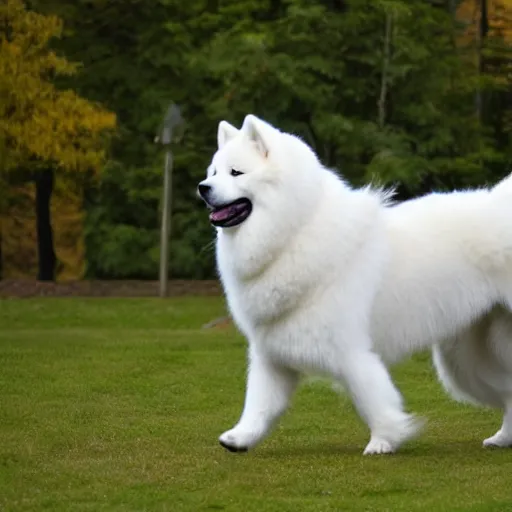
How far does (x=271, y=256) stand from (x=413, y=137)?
18.4 meters

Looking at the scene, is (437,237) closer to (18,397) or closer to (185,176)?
(18,397)

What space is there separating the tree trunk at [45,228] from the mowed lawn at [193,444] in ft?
44.3

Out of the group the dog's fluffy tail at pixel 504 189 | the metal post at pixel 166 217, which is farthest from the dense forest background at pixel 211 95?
the dog's fluffy tail at pixel 504 189

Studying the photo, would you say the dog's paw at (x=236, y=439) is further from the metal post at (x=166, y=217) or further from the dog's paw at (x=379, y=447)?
the metal post at (x=166, y=217)

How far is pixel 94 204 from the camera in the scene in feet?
97.9

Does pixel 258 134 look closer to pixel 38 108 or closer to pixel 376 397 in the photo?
pixel 376 397

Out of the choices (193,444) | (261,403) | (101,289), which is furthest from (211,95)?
(261,403)

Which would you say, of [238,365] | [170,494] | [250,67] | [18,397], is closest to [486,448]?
[170,494]

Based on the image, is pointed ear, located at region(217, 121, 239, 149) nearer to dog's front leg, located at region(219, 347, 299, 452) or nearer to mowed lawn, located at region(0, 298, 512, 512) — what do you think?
dog's front leg, located at region(219, 347, 299, 452)

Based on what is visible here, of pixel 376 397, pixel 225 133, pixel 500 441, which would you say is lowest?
pixel 500 441

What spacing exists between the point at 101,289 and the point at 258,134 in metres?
18.3

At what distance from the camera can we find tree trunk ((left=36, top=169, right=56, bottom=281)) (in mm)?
28125

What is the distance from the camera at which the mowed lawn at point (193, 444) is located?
20.1ft

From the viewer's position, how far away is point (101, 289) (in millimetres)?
25406
